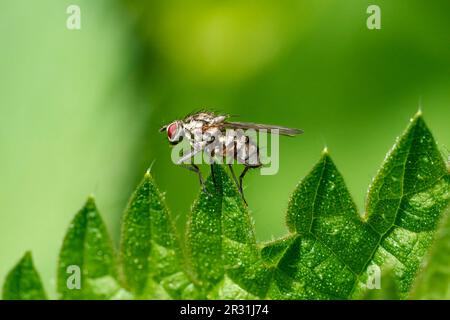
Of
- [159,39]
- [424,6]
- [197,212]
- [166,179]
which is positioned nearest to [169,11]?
[159,39]

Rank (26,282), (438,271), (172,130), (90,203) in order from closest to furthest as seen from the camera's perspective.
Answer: (438,271)
(90,203)
(26,282)
(172,130)

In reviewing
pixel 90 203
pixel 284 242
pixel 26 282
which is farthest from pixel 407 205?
pixel 26 282

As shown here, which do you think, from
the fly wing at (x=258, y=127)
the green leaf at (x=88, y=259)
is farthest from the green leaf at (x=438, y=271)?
the fly wing at (x=258, y=127)

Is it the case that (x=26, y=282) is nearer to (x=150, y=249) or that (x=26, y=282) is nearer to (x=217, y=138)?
(x=150, y=249)

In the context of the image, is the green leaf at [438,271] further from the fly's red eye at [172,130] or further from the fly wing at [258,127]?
the fly's red eye at [172,130]
